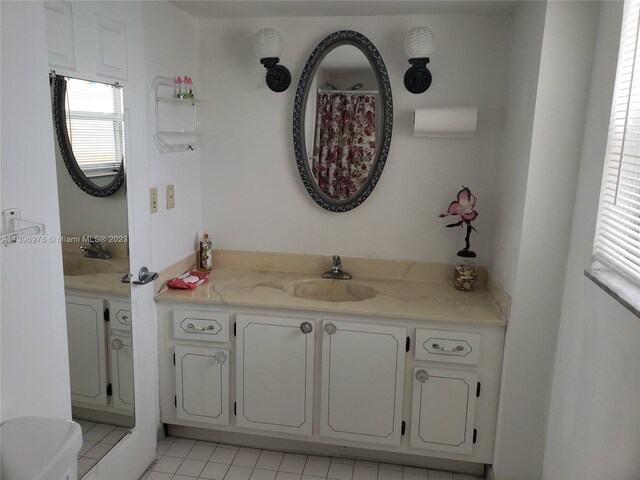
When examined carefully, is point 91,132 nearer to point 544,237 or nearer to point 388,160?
point 388,160

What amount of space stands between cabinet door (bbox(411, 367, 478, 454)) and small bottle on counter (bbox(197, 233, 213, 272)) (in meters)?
1.25

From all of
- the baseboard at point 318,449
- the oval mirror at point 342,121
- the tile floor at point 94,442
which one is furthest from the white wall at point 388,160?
the tile floor at point 94,442

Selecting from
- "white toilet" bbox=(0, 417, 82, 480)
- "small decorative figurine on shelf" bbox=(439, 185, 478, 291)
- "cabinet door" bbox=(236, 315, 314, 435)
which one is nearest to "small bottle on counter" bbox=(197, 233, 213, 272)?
"cabinet door" bbox=(236, 315, 314, 435)

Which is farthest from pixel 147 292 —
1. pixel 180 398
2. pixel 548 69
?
pixel 548 69

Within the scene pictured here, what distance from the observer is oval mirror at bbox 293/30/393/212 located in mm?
2580

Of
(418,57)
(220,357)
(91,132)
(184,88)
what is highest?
(418,57)

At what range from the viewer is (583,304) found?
1819mm

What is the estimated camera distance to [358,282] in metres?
2.68

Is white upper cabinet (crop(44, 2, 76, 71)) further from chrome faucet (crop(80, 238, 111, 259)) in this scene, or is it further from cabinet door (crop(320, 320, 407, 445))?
cabinet door (crop(320, 320, 407, 445))

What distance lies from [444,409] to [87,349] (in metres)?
1.50

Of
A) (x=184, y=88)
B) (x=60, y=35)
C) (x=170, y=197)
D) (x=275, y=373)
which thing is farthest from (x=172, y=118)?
(x=275, y=373)

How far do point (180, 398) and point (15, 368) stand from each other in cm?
110

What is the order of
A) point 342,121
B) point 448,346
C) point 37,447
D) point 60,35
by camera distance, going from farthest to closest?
point 342,121
point 448,346
point 60,35
point 37,447

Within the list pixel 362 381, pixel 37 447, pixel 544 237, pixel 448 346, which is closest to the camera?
pixel 37 447
